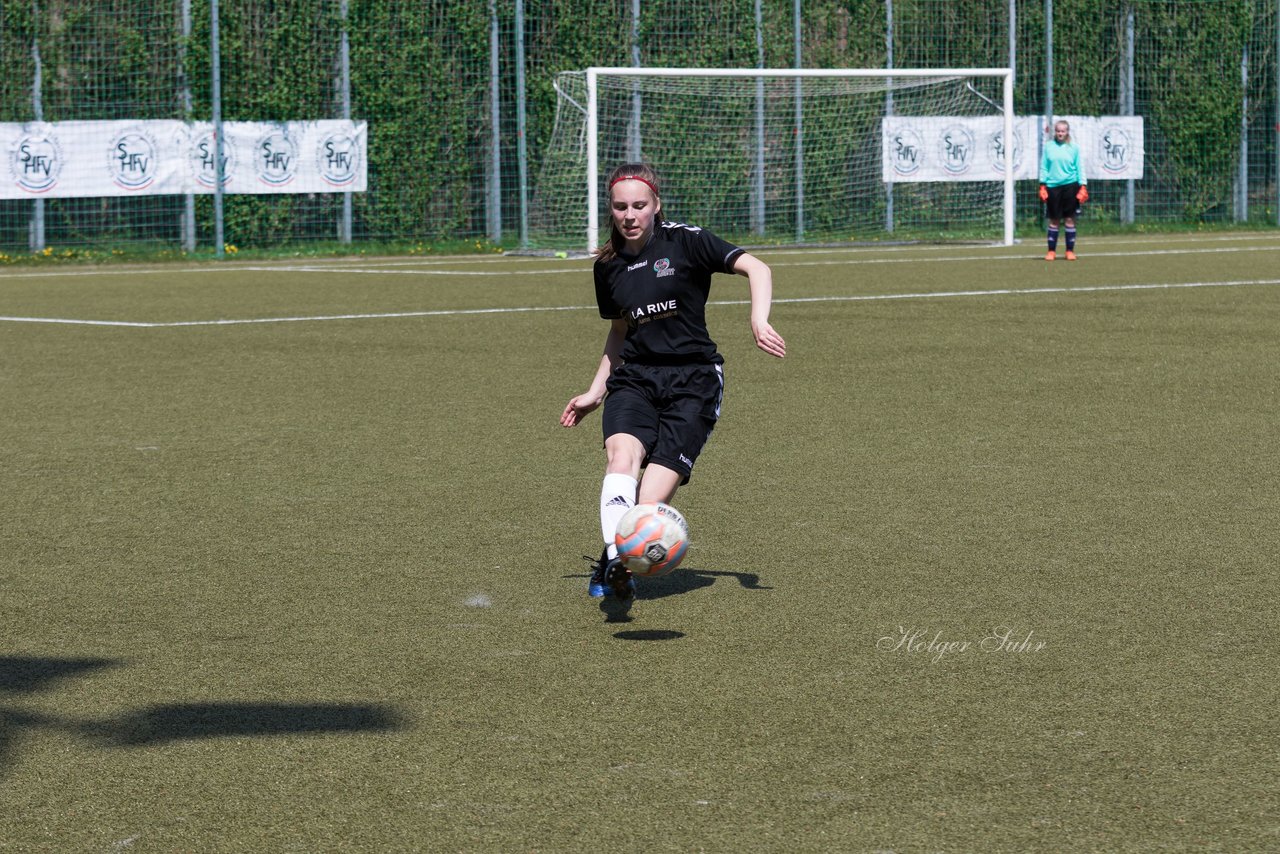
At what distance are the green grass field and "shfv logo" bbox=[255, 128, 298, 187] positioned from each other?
54.2 feet

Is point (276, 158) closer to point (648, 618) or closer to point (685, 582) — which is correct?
point (685, 582)

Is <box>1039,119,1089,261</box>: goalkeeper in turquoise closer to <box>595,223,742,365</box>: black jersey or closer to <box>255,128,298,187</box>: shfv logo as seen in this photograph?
<box>255,128,298,187</box>: shfv logo

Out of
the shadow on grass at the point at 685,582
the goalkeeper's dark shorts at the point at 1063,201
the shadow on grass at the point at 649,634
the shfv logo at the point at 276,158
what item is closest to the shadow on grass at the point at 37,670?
the shadow on grass at the point at 649,634

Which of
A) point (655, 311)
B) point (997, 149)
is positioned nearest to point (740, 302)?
point (655, 311)

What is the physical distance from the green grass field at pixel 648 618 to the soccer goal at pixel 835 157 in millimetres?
18784

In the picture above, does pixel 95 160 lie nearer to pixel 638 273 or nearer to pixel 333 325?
pixel 333 325

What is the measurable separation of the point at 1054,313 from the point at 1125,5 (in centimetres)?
2046

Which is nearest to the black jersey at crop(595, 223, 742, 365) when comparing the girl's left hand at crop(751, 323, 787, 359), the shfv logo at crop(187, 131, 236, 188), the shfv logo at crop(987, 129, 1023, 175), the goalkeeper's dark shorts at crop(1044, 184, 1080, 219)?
the girl's left hand at crop(751, 323, 787, 359)

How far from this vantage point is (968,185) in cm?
3105

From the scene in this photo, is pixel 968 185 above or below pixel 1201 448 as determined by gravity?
above

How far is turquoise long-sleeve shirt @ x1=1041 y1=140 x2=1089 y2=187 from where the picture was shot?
2519 cm

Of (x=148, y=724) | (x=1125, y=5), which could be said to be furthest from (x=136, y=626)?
(x=1125, y=5)

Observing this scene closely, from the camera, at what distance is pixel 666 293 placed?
5.99 m

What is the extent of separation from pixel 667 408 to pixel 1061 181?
66.3 feet
